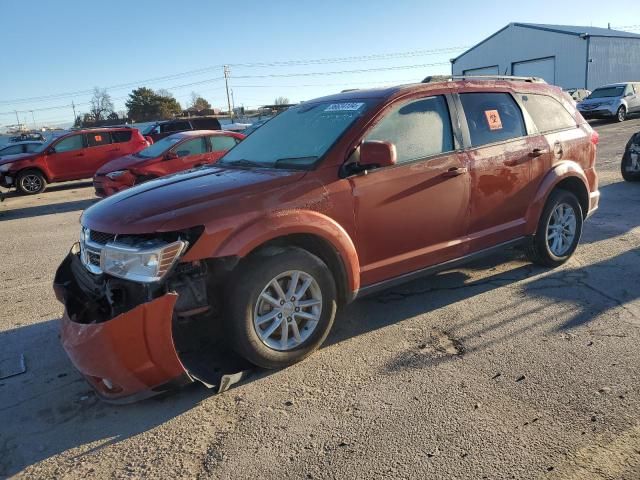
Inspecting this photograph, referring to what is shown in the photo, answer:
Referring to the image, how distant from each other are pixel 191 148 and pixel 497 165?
8478 mm

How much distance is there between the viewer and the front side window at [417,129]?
158 inches

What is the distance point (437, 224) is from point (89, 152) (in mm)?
14089

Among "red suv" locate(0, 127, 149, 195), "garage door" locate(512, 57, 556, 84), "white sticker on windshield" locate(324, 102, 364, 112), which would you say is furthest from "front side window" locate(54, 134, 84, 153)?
"garage door" locate(512, 57, 556, 84)

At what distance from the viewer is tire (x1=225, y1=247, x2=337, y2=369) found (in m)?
3.28

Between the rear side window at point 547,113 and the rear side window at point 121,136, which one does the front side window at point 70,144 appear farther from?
the rear side window at point 547,113

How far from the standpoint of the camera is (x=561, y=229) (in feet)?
17.6

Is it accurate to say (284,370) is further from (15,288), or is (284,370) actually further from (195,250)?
(15,288)

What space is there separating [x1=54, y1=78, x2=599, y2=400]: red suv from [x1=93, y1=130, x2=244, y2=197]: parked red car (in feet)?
22.1

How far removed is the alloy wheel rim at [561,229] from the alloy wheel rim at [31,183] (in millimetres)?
14323

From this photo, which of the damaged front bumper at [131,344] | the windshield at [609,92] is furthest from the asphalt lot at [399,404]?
the windshield at [609,92]

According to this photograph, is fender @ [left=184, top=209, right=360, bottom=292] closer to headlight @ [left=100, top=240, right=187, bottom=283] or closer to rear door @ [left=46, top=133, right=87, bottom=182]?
headlight @ [left=100, top=240, right=187, bottom=283]

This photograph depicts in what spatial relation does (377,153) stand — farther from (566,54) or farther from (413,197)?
(566,54)

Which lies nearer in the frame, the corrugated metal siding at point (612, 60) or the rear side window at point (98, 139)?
the rear side window at point (98, 139)

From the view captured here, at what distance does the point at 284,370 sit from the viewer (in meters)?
3.60
